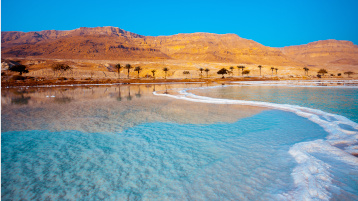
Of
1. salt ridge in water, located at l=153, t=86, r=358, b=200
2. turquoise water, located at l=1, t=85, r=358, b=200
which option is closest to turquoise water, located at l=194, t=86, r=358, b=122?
salt ridge in water, located at l=153, t=86, r=358, b=200

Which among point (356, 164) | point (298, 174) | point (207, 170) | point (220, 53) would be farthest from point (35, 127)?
point (220, 53)

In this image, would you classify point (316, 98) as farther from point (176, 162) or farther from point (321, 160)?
point (176, 162)

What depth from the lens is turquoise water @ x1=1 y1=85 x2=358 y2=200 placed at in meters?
4.50

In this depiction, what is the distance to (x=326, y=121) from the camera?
400 inches

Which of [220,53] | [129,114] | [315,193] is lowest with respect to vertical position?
[315,193]

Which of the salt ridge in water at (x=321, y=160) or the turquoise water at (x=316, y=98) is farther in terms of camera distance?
the turquoise water at (x=316, y=98)

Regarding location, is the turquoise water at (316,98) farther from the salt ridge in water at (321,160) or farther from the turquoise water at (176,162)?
the turquoise water at (176,162)

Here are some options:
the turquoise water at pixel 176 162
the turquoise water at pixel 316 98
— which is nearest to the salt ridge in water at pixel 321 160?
the turquoise water at pixel 176 162

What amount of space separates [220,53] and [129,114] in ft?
592

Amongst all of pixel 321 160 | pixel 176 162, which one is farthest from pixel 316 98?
pixel 176 162

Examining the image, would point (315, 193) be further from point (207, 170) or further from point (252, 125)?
point (252, 125)

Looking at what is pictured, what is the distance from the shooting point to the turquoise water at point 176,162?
450cm

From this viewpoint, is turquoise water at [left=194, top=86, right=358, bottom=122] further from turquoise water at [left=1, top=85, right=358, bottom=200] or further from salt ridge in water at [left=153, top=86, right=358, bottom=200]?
turquoise water at [left=1, top=85, right=358, bottom=200]

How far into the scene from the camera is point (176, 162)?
19.6ft
